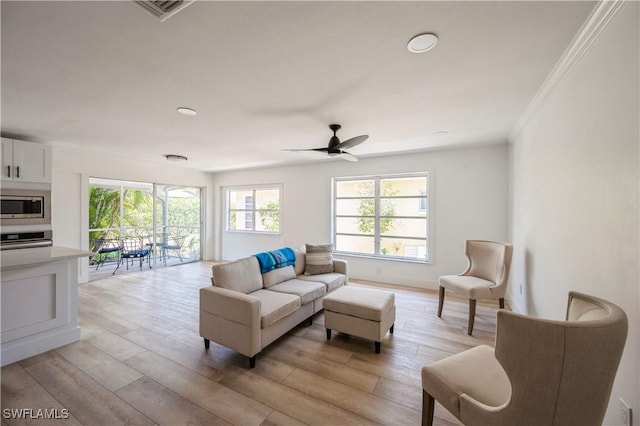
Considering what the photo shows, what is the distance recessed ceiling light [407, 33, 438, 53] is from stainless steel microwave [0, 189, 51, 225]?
539 centimetres

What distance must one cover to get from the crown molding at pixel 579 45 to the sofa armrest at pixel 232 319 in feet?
9.59

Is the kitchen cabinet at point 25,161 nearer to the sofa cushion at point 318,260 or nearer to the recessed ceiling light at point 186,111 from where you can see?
the recessed ceiling light at point 186,111

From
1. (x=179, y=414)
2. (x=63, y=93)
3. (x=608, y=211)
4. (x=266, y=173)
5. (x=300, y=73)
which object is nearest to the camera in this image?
(x=608, y=211)

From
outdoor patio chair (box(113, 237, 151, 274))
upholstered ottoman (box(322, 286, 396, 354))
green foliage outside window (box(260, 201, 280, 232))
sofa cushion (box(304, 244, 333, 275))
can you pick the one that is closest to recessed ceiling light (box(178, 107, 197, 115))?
sofa cushion (box(304, 244, 333, 275))

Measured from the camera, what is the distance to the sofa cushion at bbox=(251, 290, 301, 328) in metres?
2.33

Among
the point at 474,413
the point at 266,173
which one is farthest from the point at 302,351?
the point at 266,173

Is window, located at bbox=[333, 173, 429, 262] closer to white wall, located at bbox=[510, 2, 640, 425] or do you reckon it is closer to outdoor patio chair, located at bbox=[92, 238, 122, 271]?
white wall, located at bbox=[510, 2, 640, 425]

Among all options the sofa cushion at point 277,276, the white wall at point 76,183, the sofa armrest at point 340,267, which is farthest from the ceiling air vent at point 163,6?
the white wall at point 76,183

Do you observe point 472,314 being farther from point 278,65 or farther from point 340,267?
point 278,65

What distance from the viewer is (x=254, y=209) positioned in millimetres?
6730

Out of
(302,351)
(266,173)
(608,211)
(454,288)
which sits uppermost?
(266,173)

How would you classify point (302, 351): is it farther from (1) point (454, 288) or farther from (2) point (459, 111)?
(2) point (459, 111)

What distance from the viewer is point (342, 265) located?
3854 millimetres

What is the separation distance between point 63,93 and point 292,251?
2.95 meters
